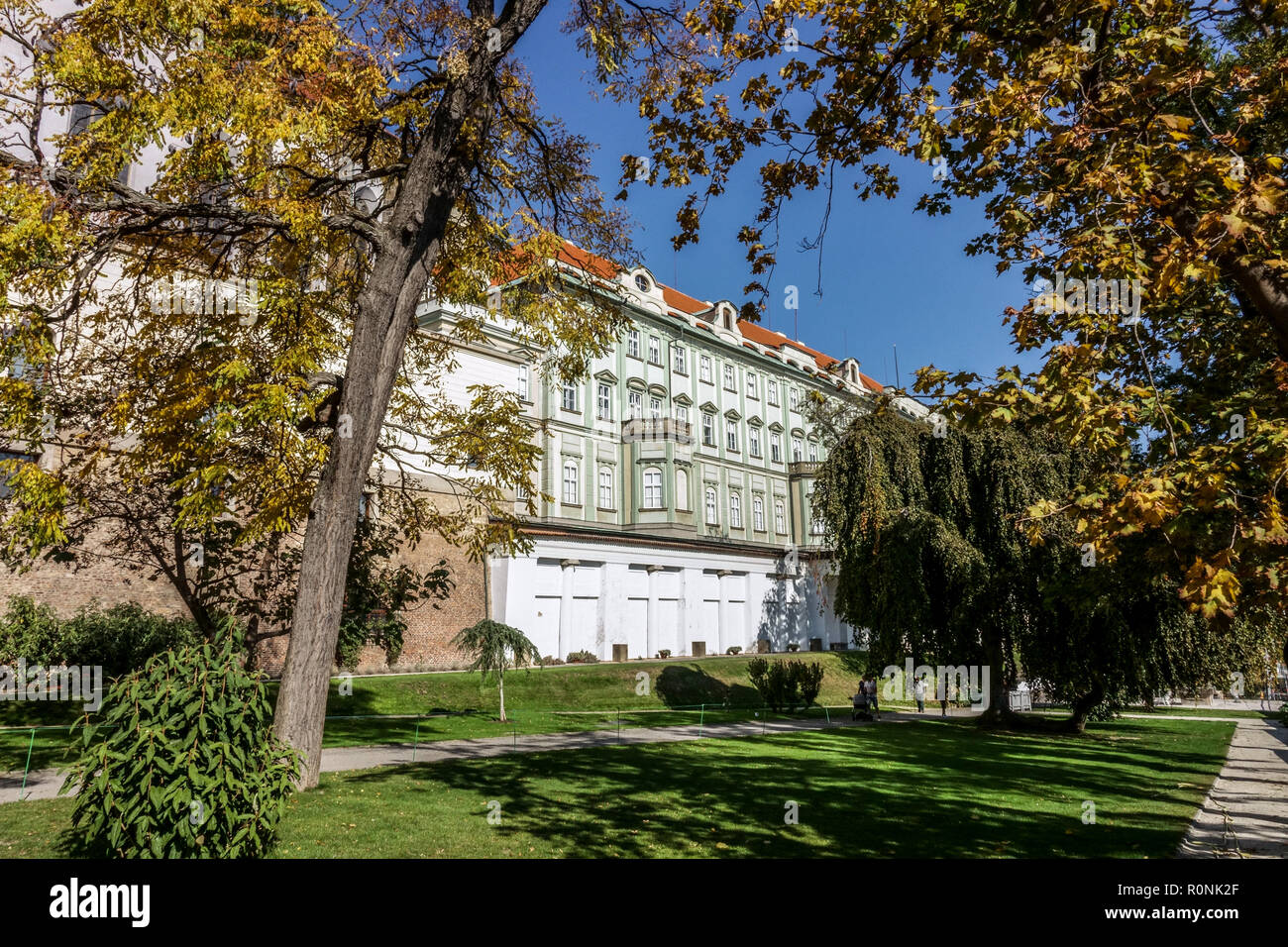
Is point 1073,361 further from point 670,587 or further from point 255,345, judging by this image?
point 670,587

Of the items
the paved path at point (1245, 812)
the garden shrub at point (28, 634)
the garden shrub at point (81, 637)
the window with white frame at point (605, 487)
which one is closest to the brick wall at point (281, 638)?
the garden shrub at point (81, 637)

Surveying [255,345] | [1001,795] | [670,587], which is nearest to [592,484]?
[670,587]

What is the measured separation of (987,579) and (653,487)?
23.3m

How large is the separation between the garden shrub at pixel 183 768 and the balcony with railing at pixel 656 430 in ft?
118

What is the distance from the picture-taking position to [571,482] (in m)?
38.1

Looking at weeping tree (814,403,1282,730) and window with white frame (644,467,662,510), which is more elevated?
window with white frame (644,467,662,510)

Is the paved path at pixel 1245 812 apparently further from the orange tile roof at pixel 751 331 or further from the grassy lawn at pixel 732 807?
the orange tile roof at pixel 751 331

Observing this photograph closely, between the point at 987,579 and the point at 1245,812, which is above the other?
the point at 987,579

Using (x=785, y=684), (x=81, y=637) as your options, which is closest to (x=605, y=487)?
(x=785, y=684)

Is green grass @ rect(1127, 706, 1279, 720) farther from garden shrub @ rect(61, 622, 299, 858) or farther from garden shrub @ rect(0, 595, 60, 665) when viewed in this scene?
garden shrub @ rect(0, 595, 60, 665)

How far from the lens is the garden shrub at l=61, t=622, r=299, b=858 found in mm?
5129

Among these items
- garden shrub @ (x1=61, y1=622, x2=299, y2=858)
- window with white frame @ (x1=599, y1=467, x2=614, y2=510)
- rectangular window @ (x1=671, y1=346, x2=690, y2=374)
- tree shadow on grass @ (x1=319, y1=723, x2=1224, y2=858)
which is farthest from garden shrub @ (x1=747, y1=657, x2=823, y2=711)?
garden shrub @ (x1=61, y1=622, x2=299, y2=858)

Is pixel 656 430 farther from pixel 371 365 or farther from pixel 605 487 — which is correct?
pixel 371 365

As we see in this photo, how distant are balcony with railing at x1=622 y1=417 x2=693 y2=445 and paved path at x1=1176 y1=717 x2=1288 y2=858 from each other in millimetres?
28858
